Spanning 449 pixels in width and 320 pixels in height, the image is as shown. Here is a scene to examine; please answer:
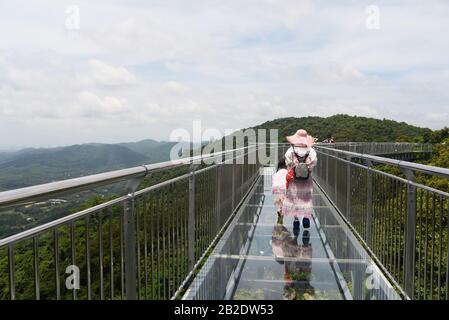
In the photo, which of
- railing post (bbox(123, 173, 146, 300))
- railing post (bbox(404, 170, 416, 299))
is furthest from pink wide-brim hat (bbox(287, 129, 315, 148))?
railing post (bbox(123, 173, 146, 300))

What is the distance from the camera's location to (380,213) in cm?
509

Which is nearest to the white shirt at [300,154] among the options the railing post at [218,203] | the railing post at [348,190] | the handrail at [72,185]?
the railing post at [348,190]

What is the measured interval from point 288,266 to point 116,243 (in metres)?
2.70

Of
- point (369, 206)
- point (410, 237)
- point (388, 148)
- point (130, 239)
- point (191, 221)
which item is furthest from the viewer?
point (388, 148)

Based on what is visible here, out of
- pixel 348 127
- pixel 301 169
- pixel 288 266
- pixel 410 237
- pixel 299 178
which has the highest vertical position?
pixel 348 127

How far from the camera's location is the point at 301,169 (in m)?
6.93

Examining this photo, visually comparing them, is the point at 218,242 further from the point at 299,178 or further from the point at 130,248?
the point at 130,248

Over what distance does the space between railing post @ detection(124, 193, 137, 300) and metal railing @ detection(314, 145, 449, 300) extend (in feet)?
6.52

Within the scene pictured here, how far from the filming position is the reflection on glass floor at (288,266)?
4.29 meters

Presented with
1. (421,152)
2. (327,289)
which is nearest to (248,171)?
(327,289)

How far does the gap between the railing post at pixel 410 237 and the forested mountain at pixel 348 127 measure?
65460 millimetres

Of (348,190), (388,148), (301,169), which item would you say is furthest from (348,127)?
(301,169)
